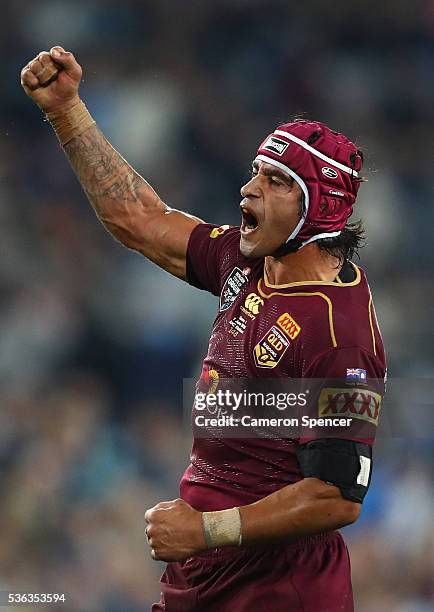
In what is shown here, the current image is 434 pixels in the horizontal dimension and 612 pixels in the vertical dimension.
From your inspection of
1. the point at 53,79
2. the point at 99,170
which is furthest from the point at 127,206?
the point at 53,79

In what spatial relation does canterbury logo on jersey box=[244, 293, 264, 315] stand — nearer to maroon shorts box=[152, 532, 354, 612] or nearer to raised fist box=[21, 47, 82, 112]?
maroon shorts box=[152, 532, 354, 612]

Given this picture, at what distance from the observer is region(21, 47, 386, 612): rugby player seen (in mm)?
2572

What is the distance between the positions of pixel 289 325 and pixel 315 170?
48 cm

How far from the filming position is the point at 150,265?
221 inches

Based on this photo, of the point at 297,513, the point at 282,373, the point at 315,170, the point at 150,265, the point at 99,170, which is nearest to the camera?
the point at 297,513

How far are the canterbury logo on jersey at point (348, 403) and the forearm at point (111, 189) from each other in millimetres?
988

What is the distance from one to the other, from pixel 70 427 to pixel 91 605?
95cm

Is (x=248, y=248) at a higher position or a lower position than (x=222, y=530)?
higher

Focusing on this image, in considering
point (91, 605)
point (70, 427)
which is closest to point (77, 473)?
point (70, 427)

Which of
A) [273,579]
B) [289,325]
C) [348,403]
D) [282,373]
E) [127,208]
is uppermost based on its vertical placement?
[127,208]

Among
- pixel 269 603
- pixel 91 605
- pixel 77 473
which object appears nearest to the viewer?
pixel 269 603

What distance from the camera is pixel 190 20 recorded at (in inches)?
243

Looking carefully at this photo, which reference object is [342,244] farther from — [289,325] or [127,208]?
[127,208]

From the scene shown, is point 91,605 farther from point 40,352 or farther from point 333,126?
point 333,126
